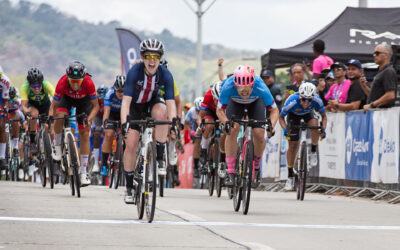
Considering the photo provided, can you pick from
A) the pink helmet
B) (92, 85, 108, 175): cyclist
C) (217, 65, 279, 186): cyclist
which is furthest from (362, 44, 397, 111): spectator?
(92, 85, 108, 175): cyclist

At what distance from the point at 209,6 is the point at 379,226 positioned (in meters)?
36.1

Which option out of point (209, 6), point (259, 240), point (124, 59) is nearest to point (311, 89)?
point (259, 240)

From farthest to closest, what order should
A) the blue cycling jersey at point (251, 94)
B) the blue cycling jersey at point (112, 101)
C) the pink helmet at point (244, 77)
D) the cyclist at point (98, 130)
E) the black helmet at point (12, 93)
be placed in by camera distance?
1. the black helmet at point (12, 93)
2. the cyclist at point (98, 130)
3. the blue cycling jersey at point (112, 101)
4. the blue cycling jersey at point (251, 94)
5. the pink helmet at point (244, 77)

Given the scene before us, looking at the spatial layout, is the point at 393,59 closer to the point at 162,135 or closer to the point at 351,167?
the point at 351,167

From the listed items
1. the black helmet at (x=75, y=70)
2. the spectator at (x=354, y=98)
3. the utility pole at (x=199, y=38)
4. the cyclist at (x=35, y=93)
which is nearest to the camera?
the black helmet at (x=75, y=70)

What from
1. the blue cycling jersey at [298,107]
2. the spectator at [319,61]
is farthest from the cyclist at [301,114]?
the spectator at [319,61]

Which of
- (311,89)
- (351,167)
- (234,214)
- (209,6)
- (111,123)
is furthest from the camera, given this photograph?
(209,6)

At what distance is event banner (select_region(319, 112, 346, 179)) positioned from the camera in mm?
21047

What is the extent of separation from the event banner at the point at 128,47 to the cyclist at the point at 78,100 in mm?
23960

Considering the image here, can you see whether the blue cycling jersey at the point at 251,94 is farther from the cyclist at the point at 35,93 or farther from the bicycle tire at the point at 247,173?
the cyclist at the point at 35,93

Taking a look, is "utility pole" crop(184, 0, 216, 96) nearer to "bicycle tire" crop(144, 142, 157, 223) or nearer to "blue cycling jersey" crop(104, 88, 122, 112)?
"blue cycling jersey" crop(104, 88, 122, 112)

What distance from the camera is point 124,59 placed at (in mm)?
42375

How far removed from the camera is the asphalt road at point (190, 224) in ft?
35.2

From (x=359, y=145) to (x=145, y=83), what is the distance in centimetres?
718
